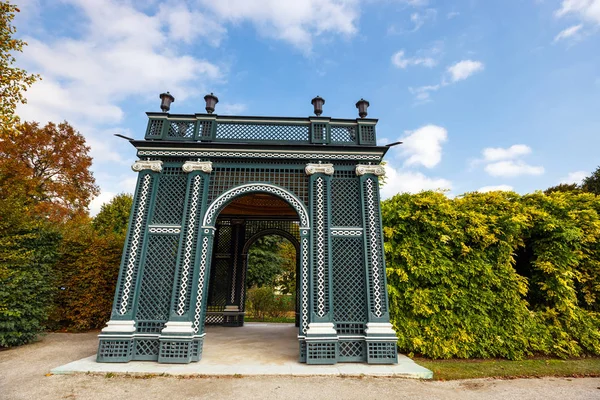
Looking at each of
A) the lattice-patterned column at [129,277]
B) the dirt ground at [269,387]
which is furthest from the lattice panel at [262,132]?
the dirt ground at [269,387]

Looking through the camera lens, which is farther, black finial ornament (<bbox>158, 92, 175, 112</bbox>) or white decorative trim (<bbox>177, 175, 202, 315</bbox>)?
black finial ornament (<bbox>158, 92, 175, 112</bbox>)

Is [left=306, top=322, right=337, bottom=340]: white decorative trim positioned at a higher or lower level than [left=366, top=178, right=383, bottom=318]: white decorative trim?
lower

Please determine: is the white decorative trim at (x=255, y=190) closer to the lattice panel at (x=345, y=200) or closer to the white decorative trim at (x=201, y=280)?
the white decorative trim at (x=201, y=280)

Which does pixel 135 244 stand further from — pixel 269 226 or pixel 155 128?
pixel 269 226

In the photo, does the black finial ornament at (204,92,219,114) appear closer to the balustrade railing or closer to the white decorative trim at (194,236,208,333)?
the balustrade railing

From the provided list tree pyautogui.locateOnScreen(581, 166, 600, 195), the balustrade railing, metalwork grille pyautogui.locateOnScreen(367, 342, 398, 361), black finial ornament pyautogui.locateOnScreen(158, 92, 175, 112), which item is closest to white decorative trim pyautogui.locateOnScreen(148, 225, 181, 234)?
the balustrade railing

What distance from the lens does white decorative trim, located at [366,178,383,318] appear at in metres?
5.14

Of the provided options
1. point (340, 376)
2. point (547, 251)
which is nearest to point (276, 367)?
point (340, 376)

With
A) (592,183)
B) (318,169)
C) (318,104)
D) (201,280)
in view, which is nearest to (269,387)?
(201,280)

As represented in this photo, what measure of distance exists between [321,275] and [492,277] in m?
3.64

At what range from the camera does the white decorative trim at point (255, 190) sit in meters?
5.57

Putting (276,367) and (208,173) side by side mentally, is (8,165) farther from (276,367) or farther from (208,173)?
(276,367)

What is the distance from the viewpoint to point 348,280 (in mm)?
5316

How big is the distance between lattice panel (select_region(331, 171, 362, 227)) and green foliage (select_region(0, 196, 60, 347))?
6601mm
